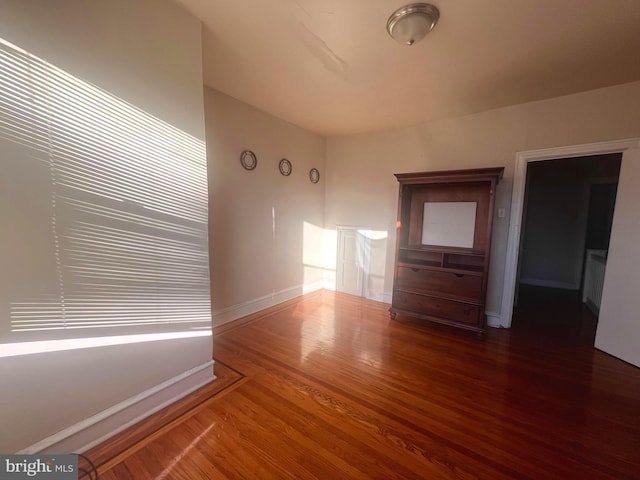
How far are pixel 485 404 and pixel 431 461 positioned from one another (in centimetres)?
71

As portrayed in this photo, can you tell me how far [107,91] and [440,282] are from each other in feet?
10.8

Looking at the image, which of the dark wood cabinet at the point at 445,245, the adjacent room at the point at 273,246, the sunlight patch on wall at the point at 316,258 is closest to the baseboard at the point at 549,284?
the adjacent room at the point at 273,246

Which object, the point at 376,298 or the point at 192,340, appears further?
the point at 376,298

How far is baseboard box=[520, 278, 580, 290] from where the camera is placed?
4.75 metres

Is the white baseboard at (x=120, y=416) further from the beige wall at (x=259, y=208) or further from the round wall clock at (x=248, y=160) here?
the round wall clock at (x=248, y=160)

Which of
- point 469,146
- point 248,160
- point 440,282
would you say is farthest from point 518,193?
point 248,160

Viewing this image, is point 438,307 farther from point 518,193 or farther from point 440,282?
point 518,193

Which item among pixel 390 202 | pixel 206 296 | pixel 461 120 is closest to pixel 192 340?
pixel 206 296

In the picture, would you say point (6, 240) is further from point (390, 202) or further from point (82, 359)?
point (390, 202)

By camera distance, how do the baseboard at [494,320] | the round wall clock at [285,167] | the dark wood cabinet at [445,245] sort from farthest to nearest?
the round wall clock at [285,167] < the baseboard at [494,320] < the dark wood cabinet at [445,245]

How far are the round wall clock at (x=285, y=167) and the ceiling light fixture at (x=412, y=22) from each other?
2.09m

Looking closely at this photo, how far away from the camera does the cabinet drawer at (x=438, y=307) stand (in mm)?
2779

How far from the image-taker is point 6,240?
1.09 meters

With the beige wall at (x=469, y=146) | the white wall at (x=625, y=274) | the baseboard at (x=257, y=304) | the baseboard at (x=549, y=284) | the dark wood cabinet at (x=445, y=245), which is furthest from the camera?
the baseboard at (x=549, y=284)
